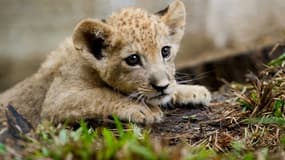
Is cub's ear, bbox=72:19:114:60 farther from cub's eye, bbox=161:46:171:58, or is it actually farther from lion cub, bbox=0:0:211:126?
cub's eye, bbox=161:46:171:58

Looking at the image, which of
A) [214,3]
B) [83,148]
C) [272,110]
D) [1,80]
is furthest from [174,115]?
[1,80]

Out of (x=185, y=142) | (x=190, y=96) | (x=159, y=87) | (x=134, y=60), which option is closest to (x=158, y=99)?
(x=159, y=87)

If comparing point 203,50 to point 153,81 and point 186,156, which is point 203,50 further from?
point 186,156

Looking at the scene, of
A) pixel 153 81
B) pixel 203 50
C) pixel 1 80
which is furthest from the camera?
pixel 1 80

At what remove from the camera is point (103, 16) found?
12.6m

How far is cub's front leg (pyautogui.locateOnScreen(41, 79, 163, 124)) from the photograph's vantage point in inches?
222

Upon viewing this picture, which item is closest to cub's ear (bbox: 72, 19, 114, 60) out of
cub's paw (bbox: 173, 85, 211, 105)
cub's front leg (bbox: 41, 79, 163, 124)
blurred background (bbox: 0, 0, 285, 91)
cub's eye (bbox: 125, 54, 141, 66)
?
cub's eye (bbox: 125, 54, 141, 66)

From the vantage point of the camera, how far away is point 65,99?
602 centimetres

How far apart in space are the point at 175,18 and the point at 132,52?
78 centimetres

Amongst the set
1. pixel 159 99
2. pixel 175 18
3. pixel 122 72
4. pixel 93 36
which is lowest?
pixel 159 99

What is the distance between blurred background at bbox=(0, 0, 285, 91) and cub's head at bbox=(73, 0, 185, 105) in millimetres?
5056

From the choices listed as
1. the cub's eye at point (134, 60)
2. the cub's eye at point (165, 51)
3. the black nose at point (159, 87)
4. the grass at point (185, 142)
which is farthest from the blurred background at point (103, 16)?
the black nose at point (159, 87)

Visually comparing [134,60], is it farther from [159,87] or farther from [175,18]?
[175,18]

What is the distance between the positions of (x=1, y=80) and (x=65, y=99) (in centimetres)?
715
